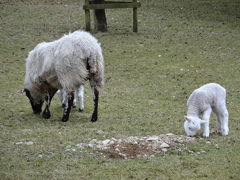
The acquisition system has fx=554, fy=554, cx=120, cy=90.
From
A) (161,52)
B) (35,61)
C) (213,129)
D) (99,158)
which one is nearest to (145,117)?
(213,129)

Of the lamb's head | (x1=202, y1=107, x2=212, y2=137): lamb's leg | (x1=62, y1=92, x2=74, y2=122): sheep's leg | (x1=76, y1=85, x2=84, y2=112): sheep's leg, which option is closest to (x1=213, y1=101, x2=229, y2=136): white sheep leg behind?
(x1=202, y1=107, x2=212, y2=137): lamb's leg

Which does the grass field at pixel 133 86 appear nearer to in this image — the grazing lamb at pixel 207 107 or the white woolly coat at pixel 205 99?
the grazing lamb at pixel 207 107

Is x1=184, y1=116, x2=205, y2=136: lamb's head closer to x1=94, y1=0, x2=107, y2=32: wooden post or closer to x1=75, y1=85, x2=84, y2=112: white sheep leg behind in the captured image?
x1=75, y1=85, x2=84, y2=112: white sheep leg behind

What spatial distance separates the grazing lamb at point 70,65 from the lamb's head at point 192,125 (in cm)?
238

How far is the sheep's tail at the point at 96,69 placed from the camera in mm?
11094

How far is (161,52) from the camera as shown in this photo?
62.0ft

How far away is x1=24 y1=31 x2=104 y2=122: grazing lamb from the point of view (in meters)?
11.0

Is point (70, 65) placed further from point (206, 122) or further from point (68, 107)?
point (206, 122)

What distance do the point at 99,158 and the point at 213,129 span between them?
321 centimetres

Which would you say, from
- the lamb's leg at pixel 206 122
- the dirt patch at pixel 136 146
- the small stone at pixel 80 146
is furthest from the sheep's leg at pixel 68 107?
the lamb's leg at pixel 206 122

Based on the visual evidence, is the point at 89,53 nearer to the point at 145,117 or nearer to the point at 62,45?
the point at 62,45

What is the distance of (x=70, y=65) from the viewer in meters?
11.0

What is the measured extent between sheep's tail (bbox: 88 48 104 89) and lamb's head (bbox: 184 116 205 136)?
2439mm

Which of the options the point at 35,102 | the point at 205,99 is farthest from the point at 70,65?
the point at 205,99
